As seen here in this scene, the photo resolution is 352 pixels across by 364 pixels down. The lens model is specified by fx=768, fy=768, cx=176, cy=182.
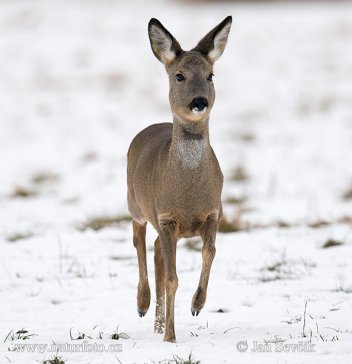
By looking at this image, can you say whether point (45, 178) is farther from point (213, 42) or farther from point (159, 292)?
point (213, 42)

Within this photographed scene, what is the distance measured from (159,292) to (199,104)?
1.63 metres

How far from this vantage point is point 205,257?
5.23m

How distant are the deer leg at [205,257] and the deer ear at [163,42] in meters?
1.22

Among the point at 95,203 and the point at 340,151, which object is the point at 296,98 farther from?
the point at 95,203

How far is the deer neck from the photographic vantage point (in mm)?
5270

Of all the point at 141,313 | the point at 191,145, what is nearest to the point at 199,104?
the point at 191,145

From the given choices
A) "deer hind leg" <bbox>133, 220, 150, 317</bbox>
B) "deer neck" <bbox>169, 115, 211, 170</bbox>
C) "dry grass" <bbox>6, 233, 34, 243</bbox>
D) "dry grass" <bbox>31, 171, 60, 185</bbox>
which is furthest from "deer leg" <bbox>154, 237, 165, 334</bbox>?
"dry grass" <bbox>31, 171, 60, 185</bbox>

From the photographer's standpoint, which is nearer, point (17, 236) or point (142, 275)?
point (142, 275)

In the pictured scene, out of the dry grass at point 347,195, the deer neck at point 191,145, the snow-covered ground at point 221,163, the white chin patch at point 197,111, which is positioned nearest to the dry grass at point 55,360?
the snow-covered ground at point 221,163

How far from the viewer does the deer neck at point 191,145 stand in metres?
5.27

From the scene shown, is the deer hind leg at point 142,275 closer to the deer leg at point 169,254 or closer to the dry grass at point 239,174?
the deer leg at point 169,254

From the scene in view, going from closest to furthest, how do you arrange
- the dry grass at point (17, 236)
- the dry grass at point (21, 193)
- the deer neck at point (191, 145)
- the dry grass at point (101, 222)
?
the deer neck at point (191, 145) < the dry grass at point (17, 236) < the dry grass at point (101, 222) < the dry grass at point (21, 193)

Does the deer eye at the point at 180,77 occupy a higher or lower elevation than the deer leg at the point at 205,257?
higher

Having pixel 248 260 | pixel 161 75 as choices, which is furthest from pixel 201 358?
pixel 161 75
